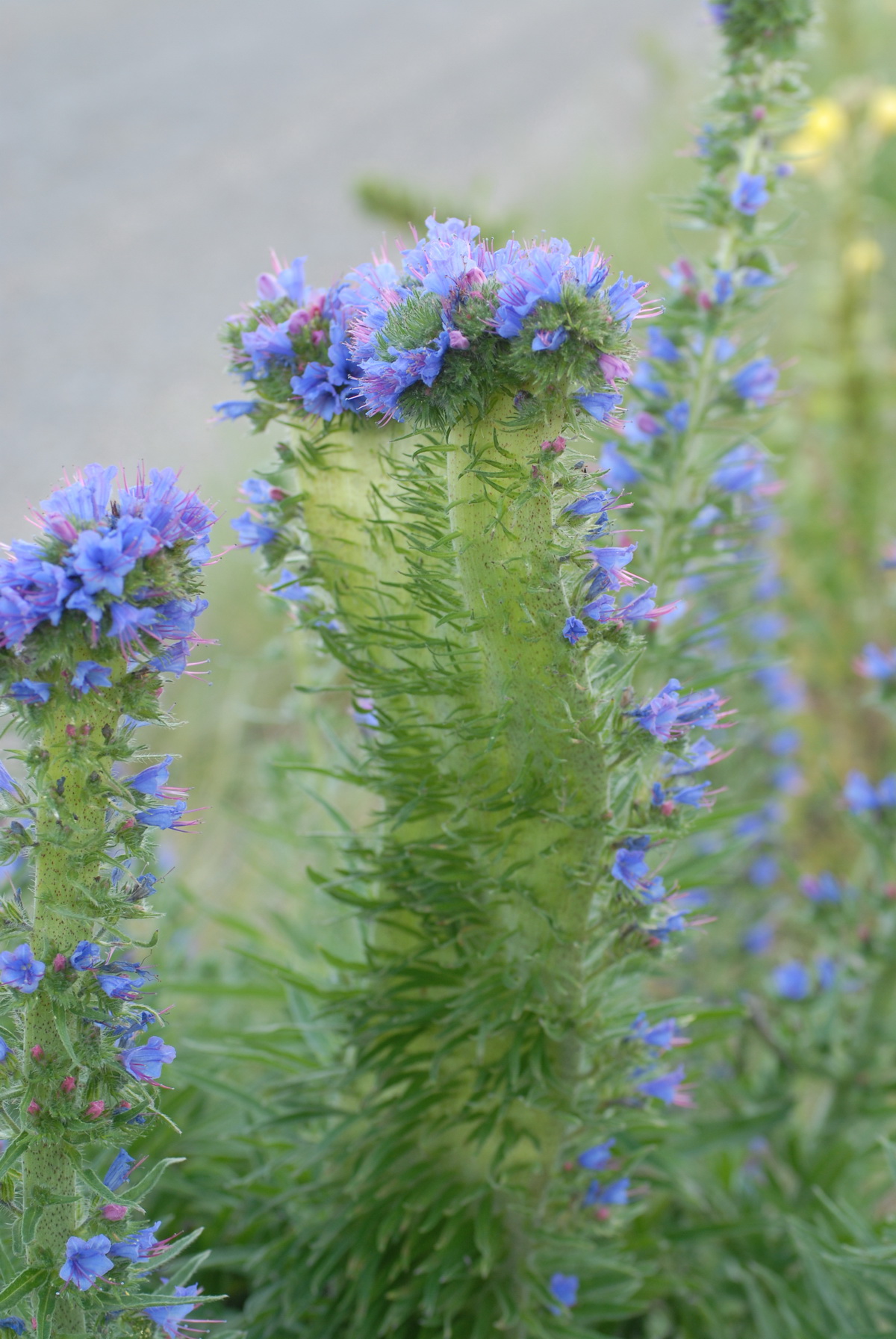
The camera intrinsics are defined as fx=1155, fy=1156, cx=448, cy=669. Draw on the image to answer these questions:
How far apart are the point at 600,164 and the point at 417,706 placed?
24.6ft

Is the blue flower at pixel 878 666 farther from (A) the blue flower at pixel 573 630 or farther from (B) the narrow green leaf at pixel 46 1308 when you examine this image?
(B) the narrow green leaf at pixel 46 1308

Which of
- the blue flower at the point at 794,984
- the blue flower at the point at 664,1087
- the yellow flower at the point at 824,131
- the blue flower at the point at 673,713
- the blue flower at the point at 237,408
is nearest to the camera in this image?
the blue flower at the point at 673,713

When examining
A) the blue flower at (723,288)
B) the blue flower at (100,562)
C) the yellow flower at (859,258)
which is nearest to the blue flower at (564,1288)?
the blue flower at (100,562)

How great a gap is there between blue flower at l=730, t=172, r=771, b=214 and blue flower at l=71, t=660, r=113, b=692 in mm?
1760

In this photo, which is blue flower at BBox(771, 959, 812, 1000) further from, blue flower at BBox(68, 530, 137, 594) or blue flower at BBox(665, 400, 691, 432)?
blue flower at BBox(68, 530, 137, 594)

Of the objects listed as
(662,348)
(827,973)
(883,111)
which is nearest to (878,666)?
(827,973)

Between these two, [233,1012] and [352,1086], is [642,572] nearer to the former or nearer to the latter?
[352,1086]

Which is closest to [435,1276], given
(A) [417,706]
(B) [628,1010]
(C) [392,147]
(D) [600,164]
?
(B) [628,1010]

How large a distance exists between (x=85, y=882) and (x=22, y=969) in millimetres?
127

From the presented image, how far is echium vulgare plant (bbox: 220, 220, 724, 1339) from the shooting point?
155cm

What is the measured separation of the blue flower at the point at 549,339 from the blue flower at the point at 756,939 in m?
3.05

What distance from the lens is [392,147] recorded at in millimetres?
8844

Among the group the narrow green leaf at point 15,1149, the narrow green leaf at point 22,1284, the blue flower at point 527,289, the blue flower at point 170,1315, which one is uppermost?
the blue flower at point 527,289

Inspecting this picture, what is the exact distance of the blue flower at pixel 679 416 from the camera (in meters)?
2.53
